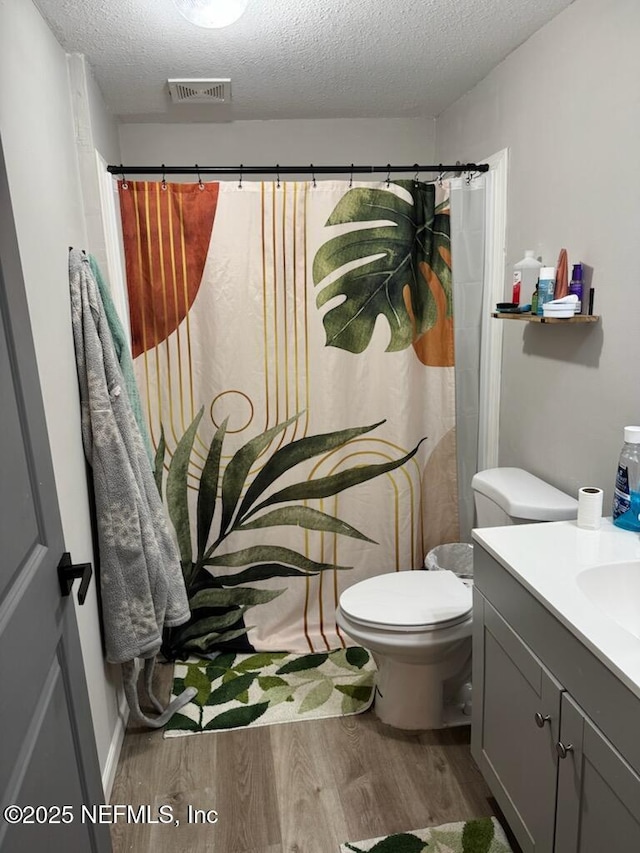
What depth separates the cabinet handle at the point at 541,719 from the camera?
4.07 ft

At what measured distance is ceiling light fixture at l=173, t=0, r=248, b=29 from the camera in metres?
1.47

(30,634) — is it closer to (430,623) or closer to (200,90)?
(430,623)

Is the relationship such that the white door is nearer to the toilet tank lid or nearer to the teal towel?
the teal towel

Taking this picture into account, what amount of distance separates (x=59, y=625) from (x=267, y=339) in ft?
4.61

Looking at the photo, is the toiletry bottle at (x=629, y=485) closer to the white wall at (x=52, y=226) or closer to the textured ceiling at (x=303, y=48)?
the textured ceiling at (x=303, y=48)

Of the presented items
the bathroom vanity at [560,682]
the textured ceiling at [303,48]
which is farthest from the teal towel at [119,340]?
the bathroom vanity at [560,682]

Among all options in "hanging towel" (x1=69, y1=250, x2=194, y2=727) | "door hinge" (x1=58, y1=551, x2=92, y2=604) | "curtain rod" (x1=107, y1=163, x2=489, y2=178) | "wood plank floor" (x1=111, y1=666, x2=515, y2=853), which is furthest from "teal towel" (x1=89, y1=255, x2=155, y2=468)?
"wood plank floor" (x1=111, y1=666, x2=515, y2=853)

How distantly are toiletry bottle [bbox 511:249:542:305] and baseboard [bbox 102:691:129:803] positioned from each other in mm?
1977

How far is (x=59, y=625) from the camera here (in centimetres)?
116

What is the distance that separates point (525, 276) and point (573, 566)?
1093mm

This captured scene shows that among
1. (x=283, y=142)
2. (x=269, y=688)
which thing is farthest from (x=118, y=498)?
(x=283, y=142)

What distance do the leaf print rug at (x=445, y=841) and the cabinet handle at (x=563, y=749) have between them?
59cm

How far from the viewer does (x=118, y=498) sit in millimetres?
1777

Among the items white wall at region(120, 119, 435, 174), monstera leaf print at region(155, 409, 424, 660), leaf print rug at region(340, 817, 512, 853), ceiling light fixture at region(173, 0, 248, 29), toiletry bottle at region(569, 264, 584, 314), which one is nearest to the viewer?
ceiling light fixture at region(173, 0, 248, 29)
